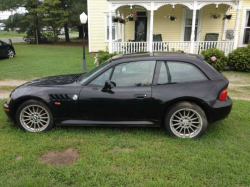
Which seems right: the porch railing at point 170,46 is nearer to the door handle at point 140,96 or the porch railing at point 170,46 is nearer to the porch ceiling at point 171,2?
the porch ceiling at point 171,2

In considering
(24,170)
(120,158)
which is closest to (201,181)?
(120,158)

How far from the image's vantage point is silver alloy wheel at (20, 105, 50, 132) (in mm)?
4238

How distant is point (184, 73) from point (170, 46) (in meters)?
8.58

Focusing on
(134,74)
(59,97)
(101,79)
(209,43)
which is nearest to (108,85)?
(101,79)

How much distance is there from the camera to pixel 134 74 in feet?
13.7

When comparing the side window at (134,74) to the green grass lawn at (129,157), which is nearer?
the green grass lawn at (129,157)

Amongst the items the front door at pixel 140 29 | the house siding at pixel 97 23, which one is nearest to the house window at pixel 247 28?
the front door at pixel 140 29

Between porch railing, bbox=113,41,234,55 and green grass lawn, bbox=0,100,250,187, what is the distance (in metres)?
7.87

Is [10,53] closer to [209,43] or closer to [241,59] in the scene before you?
[209,43]

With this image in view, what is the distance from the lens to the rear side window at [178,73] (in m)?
4.08

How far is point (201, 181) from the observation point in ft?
9.55

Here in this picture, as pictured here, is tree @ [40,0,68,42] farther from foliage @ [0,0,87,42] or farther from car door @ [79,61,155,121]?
car door @ [79,61,155,121]

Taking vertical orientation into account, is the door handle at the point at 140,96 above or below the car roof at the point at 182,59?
below

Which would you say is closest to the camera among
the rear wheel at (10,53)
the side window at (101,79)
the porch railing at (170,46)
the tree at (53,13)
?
the side window at (101,79)
